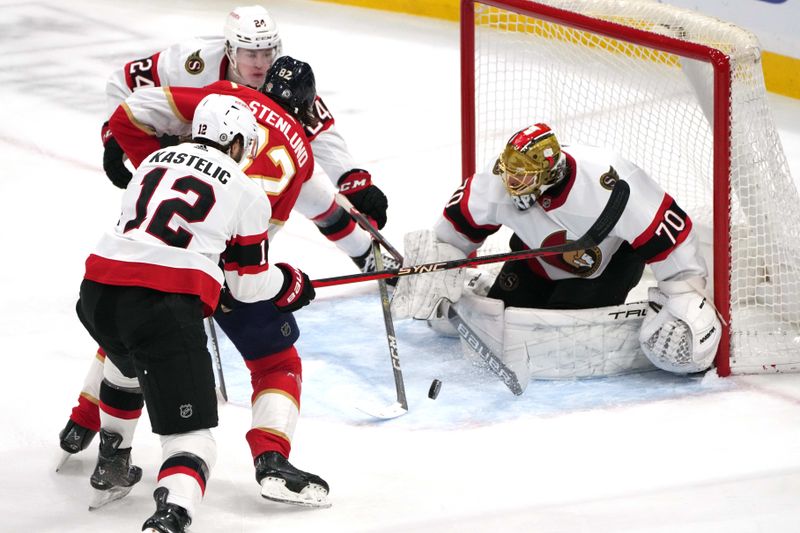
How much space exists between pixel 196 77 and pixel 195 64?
1.5 inches

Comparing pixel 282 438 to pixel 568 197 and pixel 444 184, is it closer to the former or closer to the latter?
pixel 568 197

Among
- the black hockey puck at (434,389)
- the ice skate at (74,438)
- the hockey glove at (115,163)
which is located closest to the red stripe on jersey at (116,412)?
the ice skate at (74,438)

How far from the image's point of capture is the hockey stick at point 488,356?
3.49 m

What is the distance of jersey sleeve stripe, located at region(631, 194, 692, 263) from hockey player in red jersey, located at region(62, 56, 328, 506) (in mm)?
903

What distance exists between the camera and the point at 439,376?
3688 millimetres

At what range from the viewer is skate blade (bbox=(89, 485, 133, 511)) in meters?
2.95

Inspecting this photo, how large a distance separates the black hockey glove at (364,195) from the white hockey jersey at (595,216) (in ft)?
1.28

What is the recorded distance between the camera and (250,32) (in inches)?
148

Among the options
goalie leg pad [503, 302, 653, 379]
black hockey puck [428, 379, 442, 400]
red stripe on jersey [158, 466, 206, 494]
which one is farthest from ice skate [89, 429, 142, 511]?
goalie leg pad [503, 302, 653, 379]

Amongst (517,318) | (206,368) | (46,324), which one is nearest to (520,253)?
(517,318)

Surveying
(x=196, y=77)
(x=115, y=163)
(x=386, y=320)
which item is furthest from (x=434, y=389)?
(x=196, y=77)

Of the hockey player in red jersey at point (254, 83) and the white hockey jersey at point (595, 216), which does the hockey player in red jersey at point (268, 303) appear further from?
the white hockey jersey at point (595, 216)

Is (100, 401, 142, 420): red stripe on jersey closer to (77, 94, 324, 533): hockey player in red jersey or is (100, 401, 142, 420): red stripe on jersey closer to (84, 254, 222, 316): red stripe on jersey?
(77, 94, 324, 533): hockey player in red jersey

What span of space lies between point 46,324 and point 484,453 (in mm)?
1574
